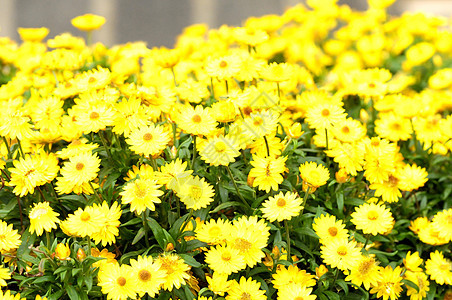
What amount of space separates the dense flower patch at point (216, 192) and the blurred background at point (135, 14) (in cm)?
412

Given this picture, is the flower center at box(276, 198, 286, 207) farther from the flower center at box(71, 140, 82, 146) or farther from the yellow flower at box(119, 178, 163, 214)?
the flower center at box(71, 140, 82, 146)

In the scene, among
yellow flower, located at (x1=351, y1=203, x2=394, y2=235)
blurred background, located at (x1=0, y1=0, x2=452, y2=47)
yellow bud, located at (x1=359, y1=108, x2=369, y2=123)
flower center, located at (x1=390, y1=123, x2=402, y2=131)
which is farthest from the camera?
blurred background, located at (x1=0, y1=0, x2=452, y2=47)

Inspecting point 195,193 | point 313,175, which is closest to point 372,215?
point 313,175

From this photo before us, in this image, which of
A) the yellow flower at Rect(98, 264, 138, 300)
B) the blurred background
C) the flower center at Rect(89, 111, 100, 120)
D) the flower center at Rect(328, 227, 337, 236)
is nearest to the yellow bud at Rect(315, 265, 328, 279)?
the flower center at Rect(328, 227, 337, 236)

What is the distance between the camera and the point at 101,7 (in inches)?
255

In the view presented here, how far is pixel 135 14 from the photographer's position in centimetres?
660

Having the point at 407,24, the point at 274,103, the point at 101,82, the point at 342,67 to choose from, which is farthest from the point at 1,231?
the point at 407,24

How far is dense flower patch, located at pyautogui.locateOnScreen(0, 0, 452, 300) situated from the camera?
178 centimetres

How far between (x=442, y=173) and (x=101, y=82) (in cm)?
155

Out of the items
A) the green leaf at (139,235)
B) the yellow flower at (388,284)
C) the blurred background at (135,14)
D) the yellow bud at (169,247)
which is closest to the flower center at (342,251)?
the yellow flower at (388,284)

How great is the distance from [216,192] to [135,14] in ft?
16.5

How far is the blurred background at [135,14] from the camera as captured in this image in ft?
21.2

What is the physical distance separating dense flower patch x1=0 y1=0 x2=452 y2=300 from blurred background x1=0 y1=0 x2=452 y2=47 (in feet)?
13.5

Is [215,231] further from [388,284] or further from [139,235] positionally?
[388,284]
